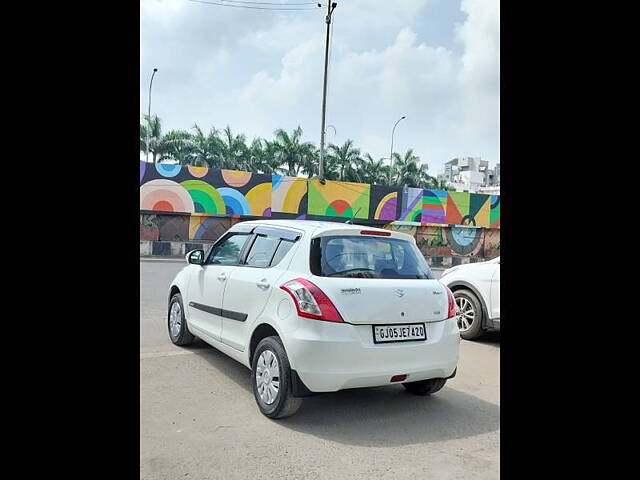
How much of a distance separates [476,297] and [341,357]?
12.0 feet

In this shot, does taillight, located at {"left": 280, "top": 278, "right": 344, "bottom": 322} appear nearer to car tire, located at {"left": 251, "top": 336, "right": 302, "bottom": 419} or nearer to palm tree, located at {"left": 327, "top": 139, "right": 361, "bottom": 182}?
car tire, located at {"left": 251, "top": 336, "right": 302, "bottom": 419}

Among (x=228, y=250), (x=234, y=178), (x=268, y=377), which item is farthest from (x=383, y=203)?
(x=268, y=377)

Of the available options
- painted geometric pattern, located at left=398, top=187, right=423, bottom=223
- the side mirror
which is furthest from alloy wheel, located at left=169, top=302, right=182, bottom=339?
painted geometric pattern, located at left=398, top=187, right=423, bottom=223

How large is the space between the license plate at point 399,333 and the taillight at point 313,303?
1.03 ft

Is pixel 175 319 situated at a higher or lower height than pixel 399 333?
lower

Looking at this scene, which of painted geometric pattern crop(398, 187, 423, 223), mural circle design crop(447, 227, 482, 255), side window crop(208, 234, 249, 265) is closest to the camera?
side window crop(208, 234, 249, 265)

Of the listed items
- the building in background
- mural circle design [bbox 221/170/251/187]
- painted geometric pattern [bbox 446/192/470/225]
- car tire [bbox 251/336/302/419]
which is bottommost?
car tire [bbox 251/336/302/419]

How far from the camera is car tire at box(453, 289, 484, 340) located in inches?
260

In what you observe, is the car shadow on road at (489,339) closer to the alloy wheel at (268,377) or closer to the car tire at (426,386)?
the car tire at (426,386)

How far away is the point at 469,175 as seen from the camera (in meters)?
82.8

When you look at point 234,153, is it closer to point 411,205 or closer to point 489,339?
point 411,205

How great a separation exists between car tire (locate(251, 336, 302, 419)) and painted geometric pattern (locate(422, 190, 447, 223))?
23907 mm
